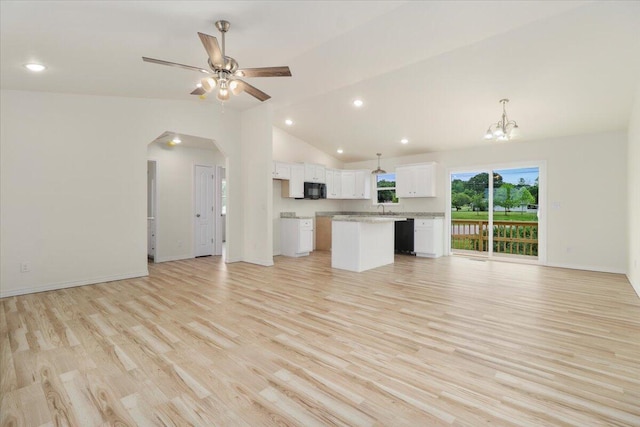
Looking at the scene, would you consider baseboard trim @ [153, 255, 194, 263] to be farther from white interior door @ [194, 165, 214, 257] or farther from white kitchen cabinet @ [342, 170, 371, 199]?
white kitchen cabinet @ [342, 170, 371, 199]

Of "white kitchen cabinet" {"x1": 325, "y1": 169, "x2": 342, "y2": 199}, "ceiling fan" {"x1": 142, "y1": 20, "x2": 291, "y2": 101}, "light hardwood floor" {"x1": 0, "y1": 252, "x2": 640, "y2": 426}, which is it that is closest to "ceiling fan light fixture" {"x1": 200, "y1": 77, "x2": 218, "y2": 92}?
"ceiling fan" {"x1": 142, "y1": 20, "x2": 291, "y2": 101}

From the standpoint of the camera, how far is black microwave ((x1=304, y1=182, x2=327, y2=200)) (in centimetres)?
752

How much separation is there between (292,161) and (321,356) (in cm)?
591

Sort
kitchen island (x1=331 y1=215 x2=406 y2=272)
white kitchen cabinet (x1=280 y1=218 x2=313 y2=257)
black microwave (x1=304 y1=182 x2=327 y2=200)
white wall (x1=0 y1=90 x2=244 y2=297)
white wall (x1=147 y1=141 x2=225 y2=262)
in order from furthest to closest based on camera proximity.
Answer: black microwave (x1=304 y1=182 x2=327 y2=200) → white kitchen cabinet (x1=280 y1=218 x2=313 y2=257) → white wall (x1=147 y1=141 x2=225 y2=262) → kitchen island (x1=331 y1=215 x2=406 y2=272) → white wall (x1=0 y1=90 x2=244 y2=297)

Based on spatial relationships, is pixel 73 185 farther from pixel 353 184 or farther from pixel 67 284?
pixel 353 184

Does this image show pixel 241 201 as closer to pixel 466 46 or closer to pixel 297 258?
pixel 297 258

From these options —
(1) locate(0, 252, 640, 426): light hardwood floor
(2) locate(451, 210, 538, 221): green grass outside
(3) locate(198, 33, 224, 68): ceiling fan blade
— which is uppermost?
(3) locate(198, 33, 224, 68): ceiling fan blade

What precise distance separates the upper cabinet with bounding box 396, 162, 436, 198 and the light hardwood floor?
3.54 m

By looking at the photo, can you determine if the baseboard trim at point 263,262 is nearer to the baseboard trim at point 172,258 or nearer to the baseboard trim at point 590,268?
the baseboard trim at point 172,258

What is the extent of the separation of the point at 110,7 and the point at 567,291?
19.9ft

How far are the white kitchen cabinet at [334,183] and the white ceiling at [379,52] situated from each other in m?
2.75

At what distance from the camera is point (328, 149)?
8.26 metres

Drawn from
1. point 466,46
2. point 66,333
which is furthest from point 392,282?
point 66,333

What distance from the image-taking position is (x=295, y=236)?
7.06 meters
